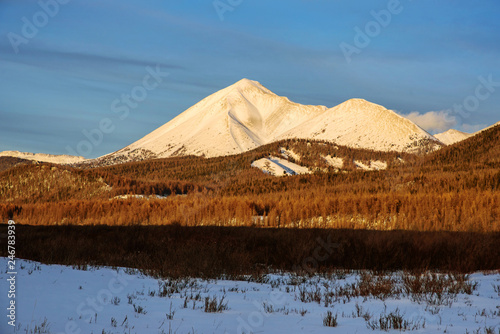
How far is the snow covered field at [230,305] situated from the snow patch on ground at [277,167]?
7943cm

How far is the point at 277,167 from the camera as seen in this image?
9294 centimetres

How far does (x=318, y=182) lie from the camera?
4869 centimetres

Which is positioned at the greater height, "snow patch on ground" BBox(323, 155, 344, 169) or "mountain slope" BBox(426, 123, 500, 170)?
"snow patch on ground" BBox(323, 155, 344, 169)

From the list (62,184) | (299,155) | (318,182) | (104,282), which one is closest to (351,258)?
(104,282)

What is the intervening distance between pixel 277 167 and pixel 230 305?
86.1 metres

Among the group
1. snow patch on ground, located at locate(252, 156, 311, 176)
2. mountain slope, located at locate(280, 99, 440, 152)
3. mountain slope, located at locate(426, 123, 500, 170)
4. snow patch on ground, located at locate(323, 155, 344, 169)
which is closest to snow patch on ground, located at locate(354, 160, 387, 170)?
snow patch on ground, located at locate(323, 155, 344, 169)

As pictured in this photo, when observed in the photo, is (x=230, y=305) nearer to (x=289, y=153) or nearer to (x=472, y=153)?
(x=472, y=153)

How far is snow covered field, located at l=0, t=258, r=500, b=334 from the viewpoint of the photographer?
221 inches

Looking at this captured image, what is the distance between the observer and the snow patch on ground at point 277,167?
90062 millimetres

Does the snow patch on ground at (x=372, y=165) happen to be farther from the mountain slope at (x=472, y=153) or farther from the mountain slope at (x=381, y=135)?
the mountain slope at (x=472, y=153)

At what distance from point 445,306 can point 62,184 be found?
58.3m

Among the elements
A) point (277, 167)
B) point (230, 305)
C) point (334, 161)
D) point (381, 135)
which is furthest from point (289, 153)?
point (230, 305)

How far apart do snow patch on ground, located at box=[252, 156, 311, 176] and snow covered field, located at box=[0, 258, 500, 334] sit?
79.4 meters

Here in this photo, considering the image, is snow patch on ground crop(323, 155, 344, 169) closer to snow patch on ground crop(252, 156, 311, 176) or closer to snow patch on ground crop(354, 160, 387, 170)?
snow patch on ground crop(354, 160, 387, 170)
